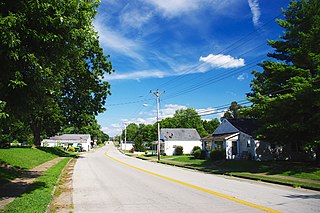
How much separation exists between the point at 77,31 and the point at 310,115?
18.3 m

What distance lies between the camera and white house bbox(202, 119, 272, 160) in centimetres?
3238

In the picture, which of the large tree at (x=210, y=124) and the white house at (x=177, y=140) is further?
the large tree at (x=210, y=124)

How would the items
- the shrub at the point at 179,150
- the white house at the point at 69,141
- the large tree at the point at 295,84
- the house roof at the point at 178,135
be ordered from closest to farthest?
1. the large tree at the point at 295,84
2. the shrub at the point at 179,150
3. the house roof at the point at 178,135
4. the white house at the point at 69,141

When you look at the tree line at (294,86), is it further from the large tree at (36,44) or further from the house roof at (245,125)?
the large tree at (36,44)

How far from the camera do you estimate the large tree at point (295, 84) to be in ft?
64.1

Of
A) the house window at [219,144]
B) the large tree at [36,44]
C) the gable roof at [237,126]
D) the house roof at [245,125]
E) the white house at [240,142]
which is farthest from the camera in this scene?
the house window at [219,144]

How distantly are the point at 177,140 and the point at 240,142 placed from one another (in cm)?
2273

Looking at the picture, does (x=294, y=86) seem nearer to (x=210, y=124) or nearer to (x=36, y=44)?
(x=36, y=44)

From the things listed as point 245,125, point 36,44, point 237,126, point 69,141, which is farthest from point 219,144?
point 69,141

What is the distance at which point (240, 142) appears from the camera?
3428 cm

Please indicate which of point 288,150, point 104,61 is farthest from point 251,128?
point 104,61

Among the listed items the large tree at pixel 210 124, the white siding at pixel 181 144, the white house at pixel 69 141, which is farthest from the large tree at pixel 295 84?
the large tree at pixel 210 124

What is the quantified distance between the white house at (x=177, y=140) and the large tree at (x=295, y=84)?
3195 cm

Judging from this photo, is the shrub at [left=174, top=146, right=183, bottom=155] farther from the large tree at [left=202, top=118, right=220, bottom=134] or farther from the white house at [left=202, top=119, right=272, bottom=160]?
the large tree at [left=202, top=118, right=220, bottom=134]
